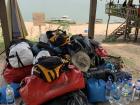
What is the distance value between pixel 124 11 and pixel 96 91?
1294 cm

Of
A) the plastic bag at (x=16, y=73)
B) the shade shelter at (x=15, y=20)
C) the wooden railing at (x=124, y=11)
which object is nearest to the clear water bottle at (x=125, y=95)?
the plastic bag at (x=16, y=73)

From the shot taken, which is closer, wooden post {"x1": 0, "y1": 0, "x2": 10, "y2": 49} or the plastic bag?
the plastic bag

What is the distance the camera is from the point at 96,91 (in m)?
4.52

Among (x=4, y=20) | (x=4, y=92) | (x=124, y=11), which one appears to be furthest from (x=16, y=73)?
(x=124, y=11)

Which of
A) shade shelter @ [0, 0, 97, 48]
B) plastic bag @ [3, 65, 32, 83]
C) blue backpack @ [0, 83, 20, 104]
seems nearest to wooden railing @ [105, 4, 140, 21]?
shade shelter @ [0, 0, 97, 48]

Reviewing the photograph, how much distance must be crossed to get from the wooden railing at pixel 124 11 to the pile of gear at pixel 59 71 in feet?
32.8

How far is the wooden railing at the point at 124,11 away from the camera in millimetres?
15367

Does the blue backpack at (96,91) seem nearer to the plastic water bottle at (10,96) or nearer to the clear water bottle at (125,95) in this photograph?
the clear water bottle at (125,95)

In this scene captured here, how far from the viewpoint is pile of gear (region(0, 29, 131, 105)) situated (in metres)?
4.12

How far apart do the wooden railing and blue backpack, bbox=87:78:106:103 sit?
37.2 feet

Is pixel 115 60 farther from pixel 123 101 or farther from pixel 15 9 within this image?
pixel 15 9

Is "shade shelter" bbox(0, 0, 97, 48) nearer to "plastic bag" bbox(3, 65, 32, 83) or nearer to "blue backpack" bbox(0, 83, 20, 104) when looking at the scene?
"plastic bag" bbox(3, 65, 32, 83)

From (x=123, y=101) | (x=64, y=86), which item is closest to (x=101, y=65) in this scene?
(x=123, y=101)

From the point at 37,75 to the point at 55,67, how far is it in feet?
1.03
